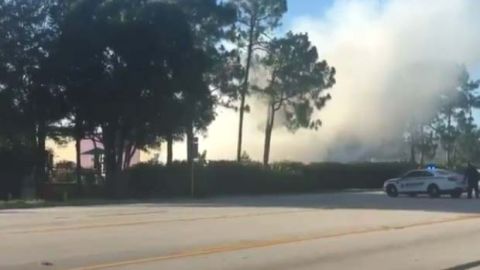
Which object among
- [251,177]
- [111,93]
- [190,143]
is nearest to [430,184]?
[190,143]

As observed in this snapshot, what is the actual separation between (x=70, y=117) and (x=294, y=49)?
1664cm

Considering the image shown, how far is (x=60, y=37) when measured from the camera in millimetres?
49688

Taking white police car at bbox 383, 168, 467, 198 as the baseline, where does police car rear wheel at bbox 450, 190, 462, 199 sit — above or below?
below

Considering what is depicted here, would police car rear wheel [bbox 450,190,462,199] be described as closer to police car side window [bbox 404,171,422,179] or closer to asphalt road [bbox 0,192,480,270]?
police car side window [bbox 404,171,422,179]

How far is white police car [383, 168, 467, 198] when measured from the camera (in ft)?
139

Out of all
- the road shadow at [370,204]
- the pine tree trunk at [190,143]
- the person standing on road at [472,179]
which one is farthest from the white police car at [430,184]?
the pine tree trunk at [190,143]

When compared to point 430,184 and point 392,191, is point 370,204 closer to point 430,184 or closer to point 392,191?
point 430,184

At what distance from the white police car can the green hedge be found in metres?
10.7

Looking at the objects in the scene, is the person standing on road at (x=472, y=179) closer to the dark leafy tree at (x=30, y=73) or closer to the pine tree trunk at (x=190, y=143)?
the pine tree trunk at (x=190, y=143)

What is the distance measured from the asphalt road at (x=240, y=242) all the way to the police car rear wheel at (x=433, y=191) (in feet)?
57.1

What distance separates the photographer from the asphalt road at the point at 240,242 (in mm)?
13914

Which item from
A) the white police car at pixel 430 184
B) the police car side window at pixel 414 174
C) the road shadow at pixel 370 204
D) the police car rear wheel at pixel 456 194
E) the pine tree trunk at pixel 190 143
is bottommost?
the road shadow at pixel 370 204

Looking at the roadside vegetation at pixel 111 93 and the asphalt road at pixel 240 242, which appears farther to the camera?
the roadside vegetation at pixel 111 93

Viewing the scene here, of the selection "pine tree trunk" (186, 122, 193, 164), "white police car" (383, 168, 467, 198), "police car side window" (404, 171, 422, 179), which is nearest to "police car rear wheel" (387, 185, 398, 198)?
"white police car" (383, 168, 467, 198)
